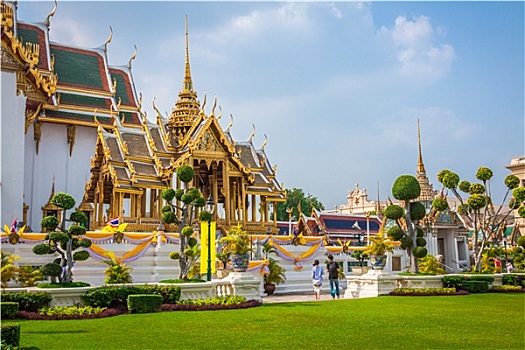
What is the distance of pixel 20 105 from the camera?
21469mm

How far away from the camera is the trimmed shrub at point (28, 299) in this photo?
33.8ft

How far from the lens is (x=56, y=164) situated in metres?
28.5

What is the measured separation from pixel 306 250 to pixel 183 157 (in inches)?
218

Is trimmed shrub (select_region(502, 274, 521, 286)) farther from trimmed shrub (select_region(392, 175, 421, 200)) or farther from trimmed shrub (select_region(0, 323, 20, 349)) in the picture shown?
trimmed shrub (select_region(0, 323, 20, 349))

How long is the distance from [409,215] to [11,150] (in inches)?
532

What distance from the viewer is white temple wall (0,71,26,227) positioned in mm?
19625

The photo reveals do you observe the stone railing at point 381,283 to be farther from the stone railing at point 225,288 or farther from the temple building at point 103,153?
the temple building at point 103,153

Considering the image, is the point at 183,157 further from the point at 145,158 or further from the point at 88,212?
the point at 88,212

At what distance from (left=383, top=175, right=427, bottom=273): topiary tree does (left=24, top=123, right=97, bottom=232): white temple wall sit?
17017mm

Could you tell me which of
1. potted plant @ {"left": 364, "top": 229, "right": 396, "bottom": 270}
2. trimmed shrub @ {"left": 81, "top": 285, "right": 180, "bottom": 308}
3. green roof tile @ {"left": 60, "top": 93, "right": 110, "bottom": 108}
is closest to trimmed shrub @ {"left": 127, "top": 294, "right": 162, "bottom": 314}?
trimmed shrub @ {"left": 81, "top": 285, "right": 180, "bottom": 308}

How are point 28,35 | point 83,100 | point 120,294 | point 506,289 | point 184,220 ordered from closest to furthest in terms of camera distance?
point 120,294 → point 184,220 → point 506,289 → point 83,100 → point 28,35

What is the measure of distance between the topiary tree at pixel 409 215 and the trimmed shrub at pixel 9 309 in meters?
10.5

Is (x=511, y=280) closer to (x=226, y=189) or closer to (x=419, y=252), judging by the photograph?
(x=419, y=252)

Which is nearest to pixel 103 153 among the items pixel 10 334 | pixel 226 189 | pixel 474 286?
pixel 226 189
